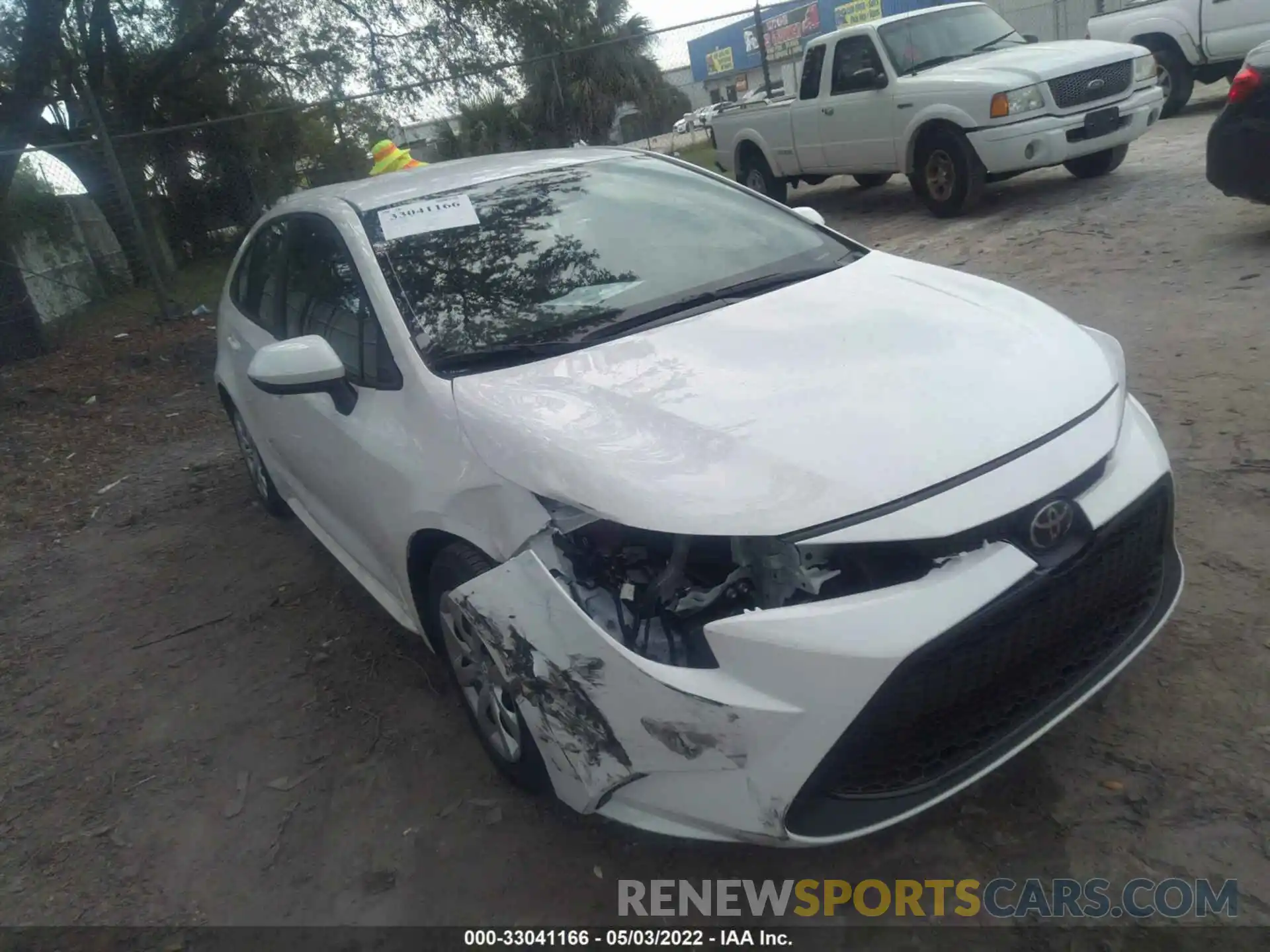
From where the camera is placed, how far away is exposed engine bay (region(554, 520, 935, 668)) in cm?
193

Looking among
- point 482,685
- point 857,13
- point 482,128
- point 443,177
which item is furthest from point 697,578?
point 857,13

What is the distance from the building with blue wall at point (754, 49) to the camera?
13.7m

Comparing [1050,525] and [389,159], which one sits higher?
[389,159]

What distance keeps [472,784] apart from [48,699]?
2.01 metres

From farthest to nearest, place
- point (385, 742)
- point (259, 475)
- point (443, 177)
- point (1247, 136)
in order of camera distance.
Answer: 1. point (1247, 136)
2. point (259, 475)
3. point (443, 177)
4. point (385, 742)

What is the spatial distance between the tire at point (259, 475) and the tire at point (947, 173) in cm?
619

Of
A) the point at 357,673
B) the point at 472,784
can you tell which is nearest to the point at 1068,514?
the point at 472,784

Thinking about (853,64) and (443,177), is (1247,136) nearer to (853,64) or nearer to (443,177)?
(853,64)

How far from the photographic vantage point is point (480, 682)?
2.61 m

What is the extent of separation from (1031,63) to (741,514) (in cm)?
752

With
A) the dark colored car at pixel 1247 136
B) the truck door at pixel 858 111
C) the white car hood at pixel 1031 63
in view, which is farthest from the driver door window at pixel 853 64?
the dark colored car at pixel 1247 136

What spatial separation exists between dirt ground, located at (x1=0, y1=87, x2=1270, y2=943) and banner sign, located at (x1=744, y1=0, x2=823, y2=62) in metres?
9.32

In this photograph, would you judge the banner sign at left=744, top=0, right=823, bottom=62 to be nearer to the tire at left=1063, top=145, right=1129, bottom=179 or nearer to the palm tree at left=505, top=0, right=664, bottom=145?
the palm tree at left=505, top=0, right=664, bottom=145

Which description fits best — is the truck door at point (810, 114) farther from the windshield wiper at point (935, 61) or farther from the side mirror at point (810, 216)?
the side mirror at point (810, 216)
